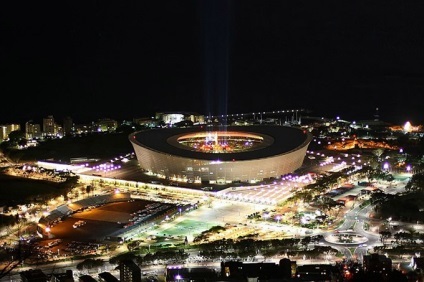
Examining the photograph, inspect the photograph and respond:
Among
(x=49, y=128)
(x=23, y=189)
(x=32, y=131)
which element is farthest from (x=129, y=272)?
(x=49, y=128)

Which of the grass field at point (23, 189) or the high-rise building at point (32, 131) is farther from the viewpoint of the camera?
the high-rise building at point (32, 131)

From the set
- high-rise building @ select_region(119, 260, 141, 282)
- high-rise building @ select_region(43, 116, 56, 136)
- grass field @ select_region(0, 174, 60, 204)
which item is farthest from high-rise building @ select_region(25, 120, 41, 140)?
high-rise building @ select_region(119, 260, 141, 282)

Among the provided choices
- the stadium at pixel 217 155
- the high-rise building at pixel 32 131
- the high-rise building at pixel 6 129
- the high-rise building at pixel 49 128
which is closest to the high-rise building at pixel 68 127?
the high-rise building at pixel 49 128

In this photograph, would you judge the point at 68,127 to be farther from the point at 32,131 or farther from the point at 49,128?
the point at 32,131

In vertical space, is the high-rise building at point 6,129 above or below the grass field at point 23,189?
above

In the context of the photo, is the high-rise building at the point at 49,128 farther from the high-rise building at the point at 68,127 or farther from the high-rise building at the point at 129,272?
the high-rise building at the point at 129,272

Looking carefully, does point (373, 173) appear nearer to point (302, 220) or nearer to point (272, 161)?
point (272, 161)

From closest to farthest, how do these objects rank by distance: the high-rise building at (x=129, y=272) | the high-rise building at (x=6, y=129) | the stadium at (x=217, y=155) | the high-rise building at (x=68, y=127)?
the high-rise building at (x=129, y=272) < the stadium at (x=217, y=155) < the high-rise building at (x=6, y=129) < the high-rise building at (x=68, y=127)

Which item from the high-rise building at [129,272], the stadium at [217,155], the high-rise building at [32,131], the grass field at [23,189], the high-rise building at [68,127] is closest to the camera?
the high-rise building at [129,272]

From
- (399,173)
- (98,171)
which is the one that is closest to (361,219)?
(399,173)
